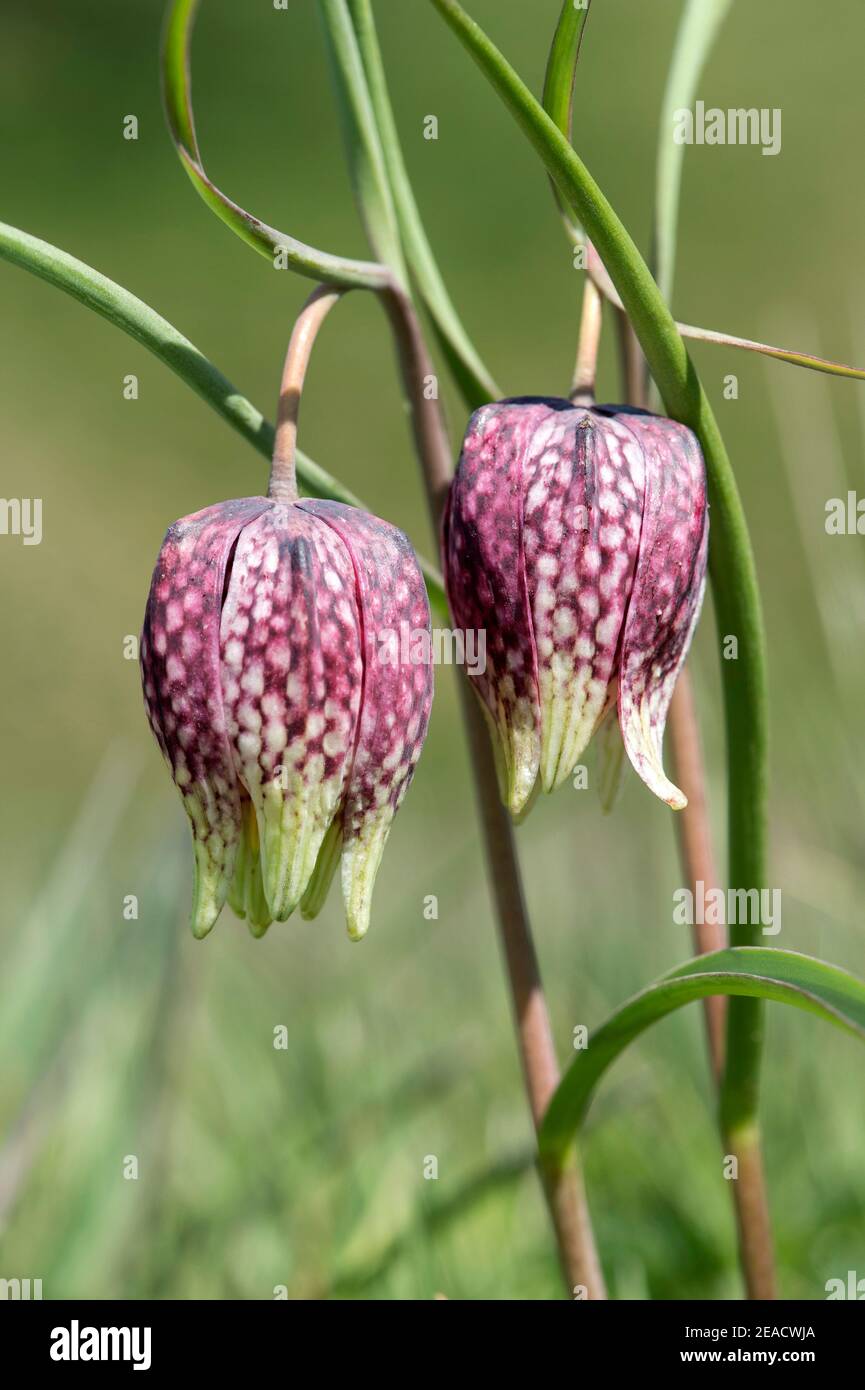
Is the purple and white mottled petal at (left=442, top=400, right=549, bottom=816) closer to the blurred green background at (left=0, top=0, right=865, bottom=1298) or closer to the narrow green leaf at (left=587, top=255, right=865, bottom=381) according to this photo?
the narrow green leaf at (left=587, top=255, right=865, bottom=381)

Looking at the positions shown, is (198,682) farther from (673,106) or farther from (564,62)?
(673,106)

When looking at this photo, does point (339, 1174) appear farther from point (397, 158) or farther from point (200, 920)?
point (397, 158)

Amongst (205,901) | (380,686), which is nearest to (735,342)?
(380,686)

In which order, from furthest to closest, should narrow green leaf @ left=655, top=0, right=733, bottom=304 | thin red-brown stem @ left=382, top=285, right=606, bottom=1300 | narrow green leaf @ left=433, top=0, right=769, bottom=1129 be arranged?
narrow green leaf @ left=655, top=0, right=733, bottom=304, thin red-brown stem @ left=382, top=285, right=606, bottom=1300, narrow green leaf @ left=433, top=0, right=769, bottom=1129

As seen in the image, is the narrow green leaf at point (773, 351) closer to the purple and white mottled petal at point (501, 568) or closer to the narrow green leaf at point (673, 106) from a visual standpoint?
the purple and white mottled petal at point (501, 568)

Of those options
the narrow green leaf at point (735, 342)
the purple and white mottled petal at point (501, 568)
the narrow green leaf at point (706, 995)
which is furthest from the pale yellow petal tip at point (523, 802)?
the narrow green leaf at point (735, 342)

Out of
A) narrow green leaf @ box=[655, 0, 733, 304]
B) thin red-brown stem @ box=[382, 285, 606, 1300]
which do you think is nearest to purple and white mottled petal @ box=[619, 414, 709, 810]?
thin red-brown stem @ box=[382, 285, 606, 1300]
